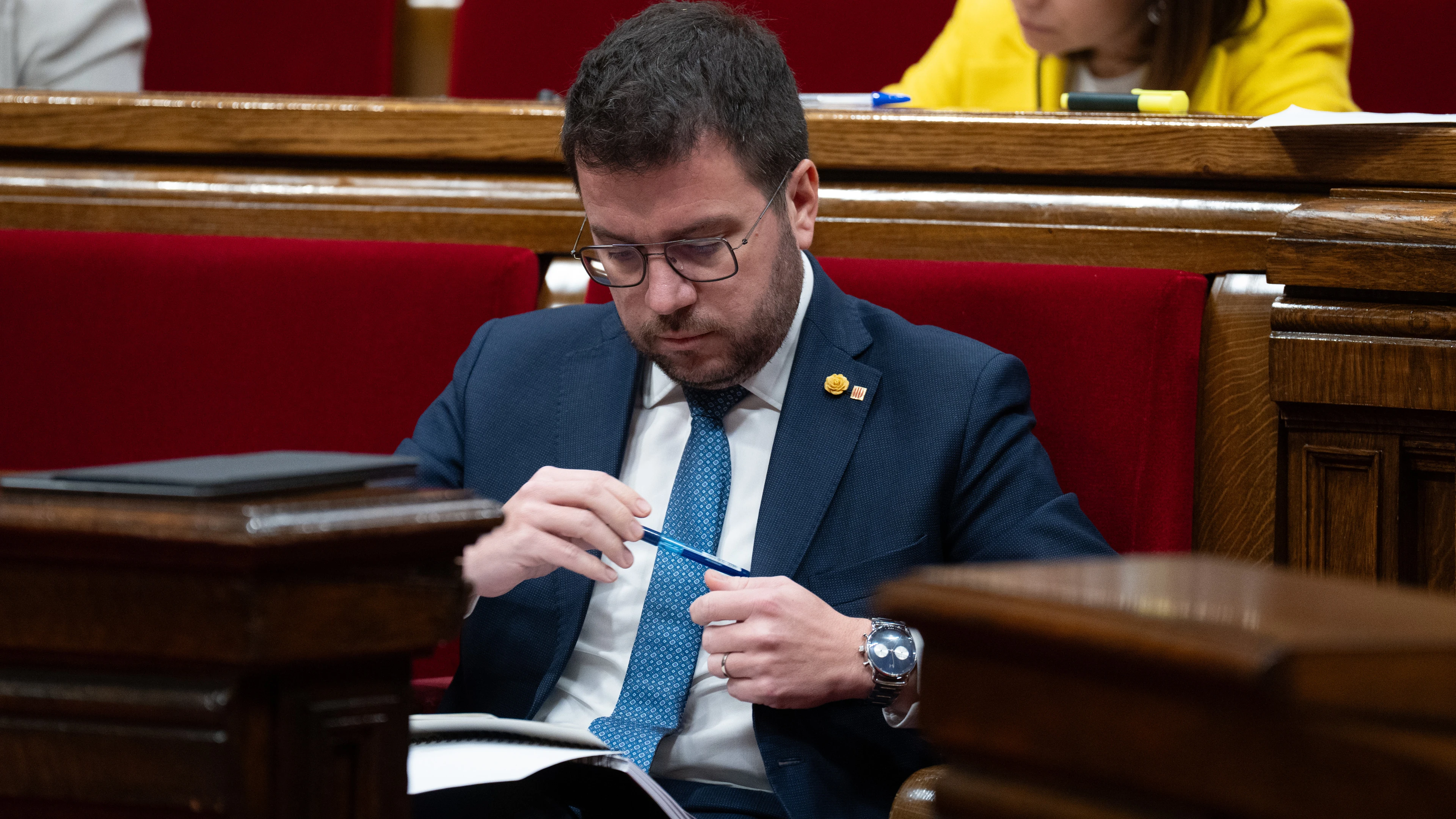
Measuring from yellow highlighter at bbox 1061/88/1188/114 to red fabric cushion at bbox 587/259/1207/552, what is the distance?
246mm

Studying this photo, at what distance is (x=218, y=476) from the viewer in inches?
22.9

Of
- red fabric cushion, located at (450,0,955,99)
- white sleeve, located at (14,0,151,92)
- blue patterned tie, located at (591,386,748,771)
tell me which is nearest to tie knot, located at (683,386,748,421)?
blue patterned tie, located at (591,386,748,771)

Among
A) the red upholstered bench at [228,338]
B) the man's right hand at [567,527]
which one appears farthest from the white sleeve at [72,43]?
the man's right hand at [567,527]

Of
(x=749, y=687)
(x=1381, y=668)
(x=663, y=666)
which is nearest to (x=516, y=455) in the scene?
(x=663, y=666)

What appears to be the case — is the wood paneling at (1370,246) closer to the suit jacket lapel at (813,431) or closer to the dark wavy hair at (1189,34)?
the suit jacket lapel at (813,431)

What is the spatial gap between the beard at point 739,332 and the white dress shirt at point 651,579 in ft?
0.09

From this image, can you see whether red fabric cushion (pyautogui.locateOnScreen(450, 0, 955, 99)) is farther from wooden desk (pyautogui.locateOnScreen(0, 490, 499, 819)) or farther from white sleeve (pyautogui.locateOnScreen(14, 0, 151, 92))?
wooden desk (pyautogui.locateOnScreen(0, 490, 499, 819))

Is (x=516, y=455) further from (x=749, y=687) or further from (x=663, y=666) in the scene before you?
(x=749, y=687)

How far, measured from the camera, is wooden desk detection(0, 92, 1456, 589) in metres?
1.06

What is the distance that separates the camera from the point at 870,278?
1.32 m

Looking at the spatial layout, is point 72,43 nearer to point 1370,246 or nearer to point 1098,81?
point 1098,81

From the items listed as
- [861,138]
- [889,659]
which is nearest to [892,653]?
[889,659]

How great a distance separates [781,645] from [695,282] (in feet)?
1.07

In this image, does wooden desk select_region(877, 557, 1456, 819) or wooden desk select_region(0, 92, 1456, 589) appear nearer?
wooden desk select_region(877, 557, 1456, 819)
